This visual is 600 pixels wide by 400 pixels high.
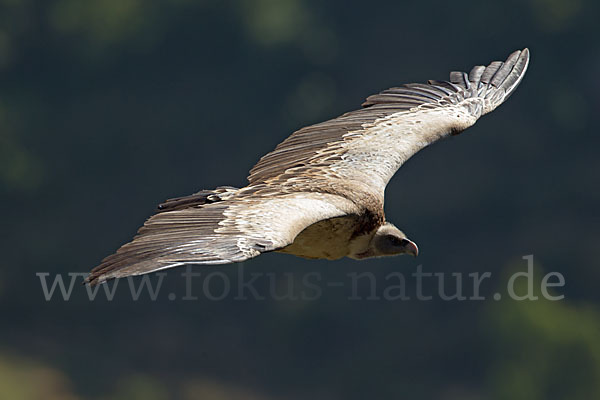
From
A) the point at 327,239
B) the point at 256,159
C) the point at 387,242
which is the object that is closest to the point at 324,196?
the point at 327,239

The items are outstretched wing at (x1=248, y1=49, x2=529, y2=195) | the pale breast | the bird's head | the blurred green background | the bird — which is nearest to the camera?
the bird

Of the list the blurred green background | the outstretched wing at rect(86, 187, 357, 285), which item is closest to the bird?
the outstretched wing at rect(86, 187, 357, 285)

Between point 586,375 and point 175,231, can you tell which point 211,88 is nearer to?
point 586,375

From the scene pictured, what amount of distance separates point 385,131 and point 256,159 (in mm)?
39310

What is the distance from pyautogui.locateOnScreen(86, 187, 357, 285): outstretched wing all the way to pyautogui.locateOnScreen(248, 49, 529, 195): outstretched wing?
0.81 meters

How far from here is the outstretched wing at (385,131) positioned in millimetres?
12492

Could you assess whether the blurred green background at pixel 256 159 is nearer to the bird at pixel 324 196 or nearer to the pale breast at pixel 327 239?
the bird at pixel 324 196

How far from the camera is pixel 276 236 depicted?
10.0m

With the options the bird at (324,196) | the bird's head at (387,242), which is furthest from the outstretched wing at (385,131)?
the bird's head at (387,242)

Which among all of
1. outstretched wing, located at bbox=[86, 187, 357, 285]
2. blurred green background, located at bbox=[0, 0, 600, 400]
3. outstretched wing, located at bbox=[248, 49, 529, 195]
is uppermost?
blurred green background, located at bbox=[0, 0, 600, 400]

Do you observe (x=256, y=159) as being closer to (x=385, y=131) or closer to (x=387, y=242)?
(x=385, y=131)

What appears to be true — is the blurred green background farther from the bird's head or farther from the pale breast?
the pale breast

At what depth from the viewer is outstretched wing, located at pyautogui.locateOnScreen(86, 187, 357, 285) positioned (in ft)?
31.1

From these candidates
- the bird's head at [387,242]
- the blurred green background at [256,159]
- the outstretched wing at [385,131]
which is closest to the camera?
the bird's head at [387,242]
